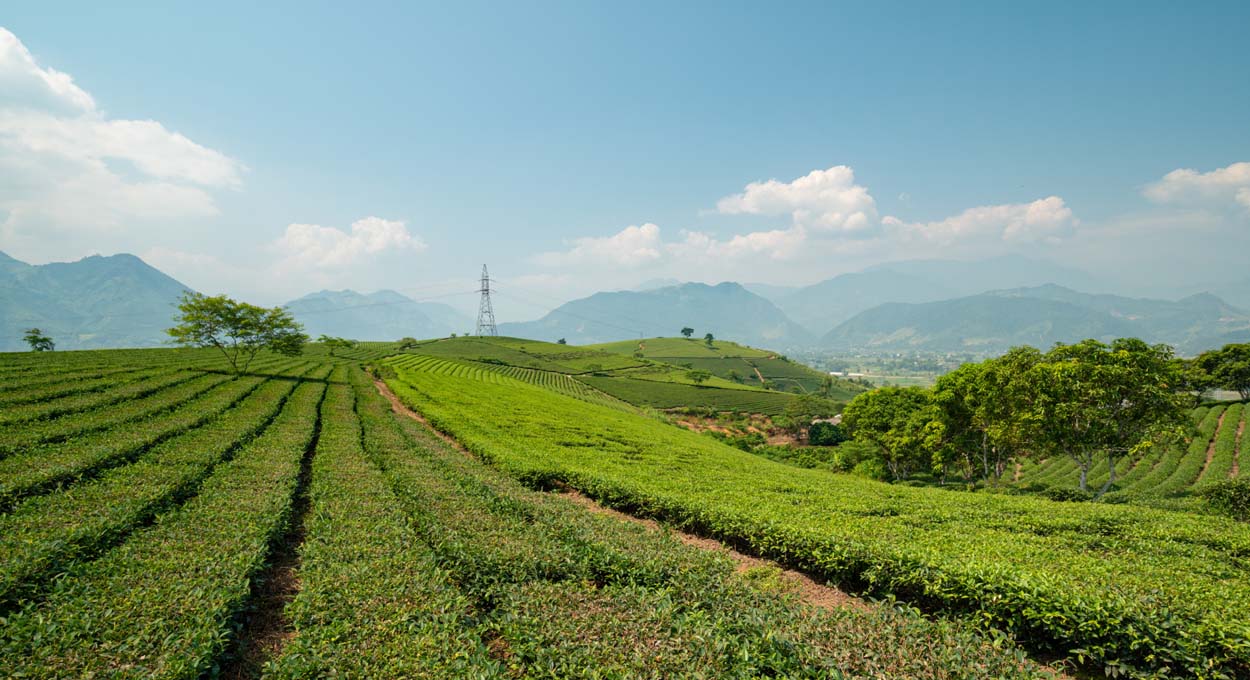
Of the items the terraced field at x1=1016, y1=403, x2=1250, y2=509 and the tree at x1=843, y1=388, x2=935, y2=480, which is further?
the tree at x1=843, y1=388, x2=935, y2=480

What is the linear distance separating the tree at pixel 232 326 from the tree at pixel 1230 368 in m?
124

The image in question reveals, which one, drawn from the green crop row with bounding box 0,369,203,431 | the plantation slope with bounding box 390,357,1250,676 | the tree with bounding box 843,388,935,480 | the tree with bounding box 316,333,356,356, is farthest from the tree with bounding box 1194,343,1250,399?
the tree with bounding box 316,333,356,356

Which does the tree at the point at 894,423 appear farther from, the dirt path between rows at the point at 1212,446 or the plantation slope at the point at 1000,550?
the plantation slope at the point at 1000,550

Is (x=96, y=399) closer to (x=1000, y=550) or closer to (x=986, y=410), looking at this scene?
(x=1000, y=550)

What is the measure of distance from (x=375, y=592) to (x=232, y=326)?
55.3 metres

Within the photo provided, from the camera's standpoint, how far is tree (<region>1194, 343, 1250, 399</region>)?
6216cm

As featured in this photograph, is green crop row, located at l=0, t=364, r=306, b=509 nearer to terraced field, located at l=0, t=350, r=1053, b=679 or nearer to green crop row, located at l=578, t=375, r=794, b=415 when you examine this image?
terraced field, located at l=0, t=350, r=1053, b=679

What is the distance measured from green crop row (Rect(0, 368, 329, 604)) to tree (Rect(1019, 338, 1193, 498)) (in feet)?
134

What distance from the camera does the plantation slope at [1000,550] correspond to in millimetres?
6828

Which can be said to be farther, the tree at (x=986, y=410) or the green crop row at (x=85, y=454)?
the tree at (x=986, y=410)

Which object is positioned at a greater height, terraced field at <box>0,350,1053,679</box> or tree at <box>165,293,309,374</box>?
tree at <box>165,293,309,374</box>

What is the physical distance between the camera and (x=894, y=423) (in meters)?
43.5

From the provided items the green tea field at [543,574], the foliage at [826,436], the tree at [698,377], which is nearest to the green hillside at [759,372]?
the tree at [698,377]

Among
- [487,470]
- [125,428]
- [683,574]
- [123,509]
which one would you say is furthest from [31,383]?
[683,574]
